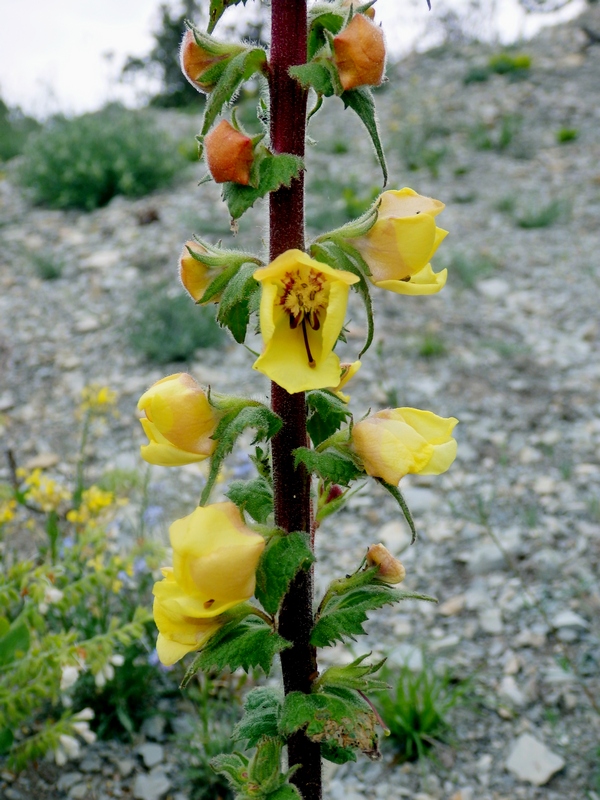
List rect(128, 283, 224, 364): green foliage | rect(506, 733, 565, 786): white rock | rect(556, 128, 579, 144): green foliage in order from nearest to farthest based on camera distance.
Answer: rect(506, 733, 565, 786): white rock → rect(128, 283, 224, 364): green foliage → rect(556, 128, 579, 144): green foliage

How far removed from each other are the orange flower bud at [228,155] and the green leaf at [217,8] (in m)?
0.21

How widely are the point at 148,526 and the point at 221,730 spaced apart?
3.06ft

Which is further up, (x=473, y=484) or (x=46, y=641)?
(x=46, y=641)

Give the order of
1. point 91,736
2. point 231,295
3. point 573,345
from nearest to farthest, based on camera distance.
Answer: point 231,295
point 91,736
point 573,345

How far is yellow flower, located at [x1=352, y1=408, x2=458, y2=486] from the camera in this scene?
1381mm

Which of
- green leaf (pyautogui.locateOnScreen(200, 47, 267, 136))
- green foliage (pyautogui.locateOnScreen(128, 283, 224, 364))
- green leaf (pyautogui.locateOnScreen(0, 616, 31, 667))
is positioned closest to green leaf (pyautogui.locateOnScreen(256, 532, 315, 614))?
green leaf (pyautogui.locateOnScreen(200, 47, 267, 136))

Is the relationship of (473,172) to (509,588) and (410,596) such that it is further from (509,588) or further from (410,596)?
(410,596)

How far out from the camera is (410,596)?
148 centimetres

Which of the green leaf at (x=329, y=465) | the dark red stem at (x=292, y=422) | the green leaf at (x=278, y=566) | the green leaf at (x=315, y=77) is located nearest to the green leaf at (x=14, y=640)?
the dark red stem at (x=292, y=422)

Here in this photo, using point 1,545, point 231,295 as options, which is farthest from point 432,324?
point 231,295

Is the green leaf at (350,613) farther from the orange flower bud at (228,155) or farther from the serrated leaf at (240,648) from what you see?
the orange flower bud at (228,155)

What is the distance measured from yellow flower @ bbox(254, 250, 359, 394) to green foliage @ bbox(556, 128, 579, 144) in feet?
24.2

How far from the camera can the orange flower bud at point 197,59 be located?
1.36 meters

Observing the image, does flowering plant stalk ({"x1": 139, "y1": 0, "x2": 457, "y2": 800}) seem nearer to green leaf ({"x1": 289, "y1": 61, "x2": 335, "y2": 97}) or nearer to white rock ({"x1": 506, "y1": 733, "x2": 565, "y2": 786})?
green leaf ({"x1": 289, "y1": 61, "x2": 335, "y2": 97})
